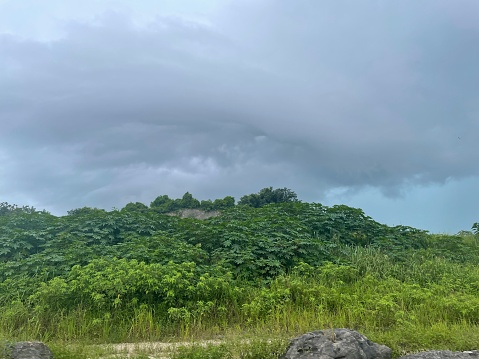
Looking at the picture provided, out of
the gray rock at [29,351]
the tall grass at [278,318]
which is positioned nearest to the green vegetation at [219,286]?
the tall grass at [278,318]

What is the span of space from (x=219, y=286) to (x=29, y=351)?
3.51m

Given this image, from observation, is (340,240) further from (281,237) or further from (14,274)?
(14,274)

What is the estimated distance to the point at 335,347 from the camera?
17.6 ft

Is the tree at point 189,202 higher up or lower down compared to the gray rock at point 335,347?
higher up

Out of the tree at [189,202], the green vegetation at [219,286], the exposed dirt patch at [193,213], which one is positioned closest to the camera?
the green vegetation at [219,286]

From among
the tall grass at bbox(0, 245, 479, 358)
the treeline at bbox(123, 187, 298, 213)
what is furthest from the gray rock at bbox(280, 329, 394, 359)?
the treeline at bbox(123, 187, 298, 213)

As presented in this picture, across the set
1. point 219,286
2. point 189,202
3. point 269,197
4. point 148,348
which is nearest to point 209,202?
point 189,202

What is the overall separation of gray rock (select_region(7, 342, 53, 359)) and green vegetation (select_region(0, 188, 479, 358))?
21 centimetres

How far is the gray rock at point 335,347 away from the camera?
5285 millimetres

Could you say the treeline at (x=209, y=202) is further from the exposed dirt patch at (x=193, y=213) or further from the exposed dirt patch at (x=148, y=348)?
the exposed dirt patch at (x=148, y=348)

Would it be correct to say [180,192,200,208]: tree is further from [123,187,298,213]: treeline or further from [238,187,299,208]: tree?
[238,187,299,208]: tree

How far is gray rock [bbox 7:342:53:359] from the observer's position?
5.08 metres

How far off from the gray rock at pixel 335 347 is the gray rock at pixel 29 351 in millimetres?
2883

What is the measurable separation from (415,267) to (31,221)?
10187 millimetres
